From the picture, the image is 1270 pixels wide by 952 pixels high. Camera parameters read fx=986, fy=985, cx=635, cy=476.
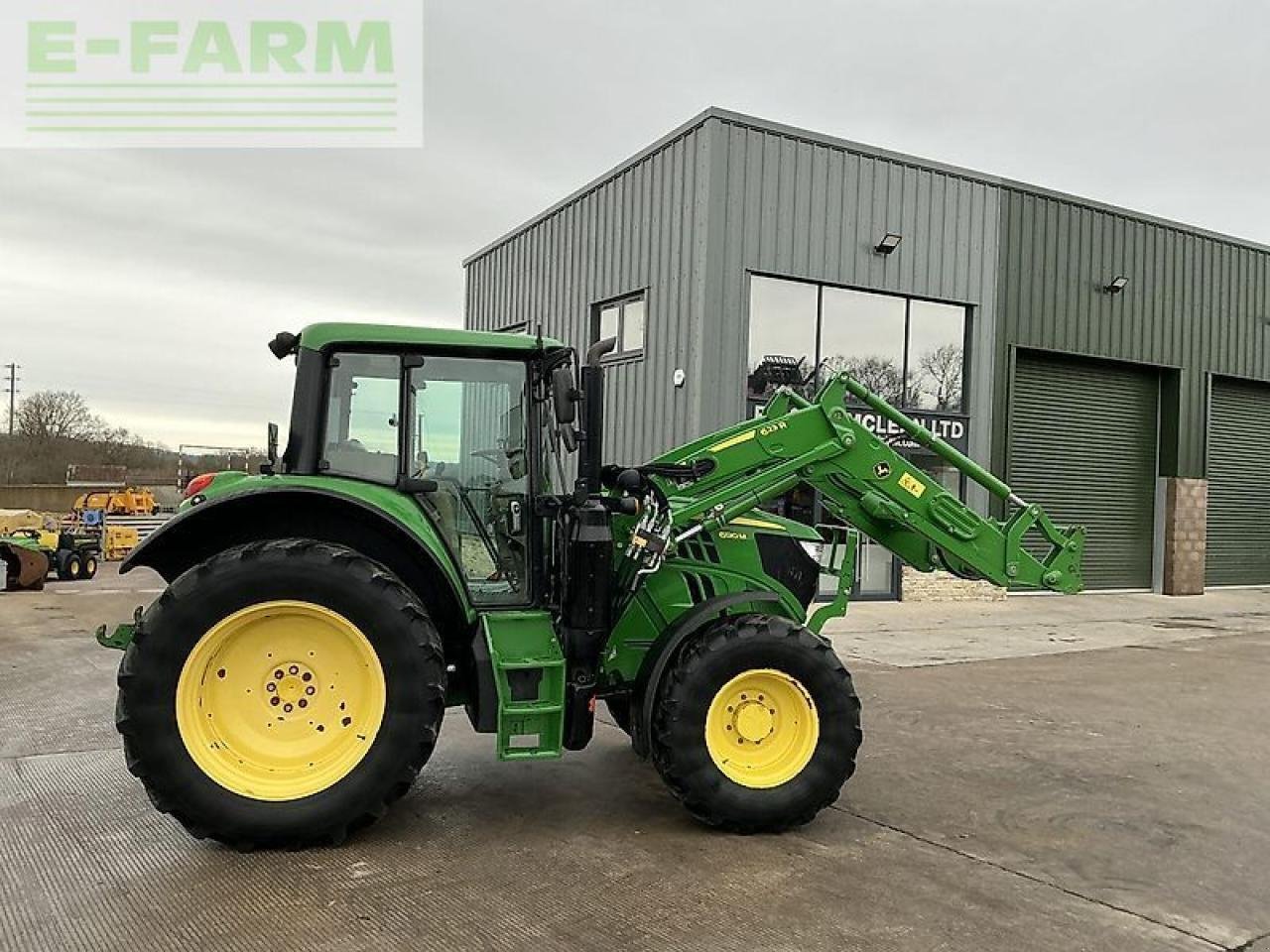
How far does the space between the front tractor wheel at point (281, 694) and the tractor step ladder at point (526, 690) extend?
0.30 m

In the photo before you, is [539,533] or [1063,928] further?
[539,533]

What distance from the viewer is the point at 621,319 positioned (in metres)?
14.6

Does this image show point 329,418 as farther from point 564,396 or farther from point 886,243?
point 886,243

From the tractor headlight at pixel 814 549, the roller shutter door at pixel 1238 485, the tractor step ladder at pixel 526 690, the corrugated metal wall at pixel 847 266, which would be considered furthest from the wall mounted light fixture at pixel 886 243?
the tractor step ladder at pixel 526 690

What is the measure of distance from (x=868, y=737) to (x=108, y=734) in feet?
16.9

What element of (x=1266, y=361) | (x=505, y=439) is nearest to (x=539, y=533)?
(x=505, y=439)

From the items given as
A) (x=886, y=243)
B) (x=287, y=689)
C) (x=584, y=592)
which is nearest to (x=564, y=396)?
(x=584, y=592)

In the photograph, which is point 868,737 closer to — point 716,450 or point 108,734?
point 716,450

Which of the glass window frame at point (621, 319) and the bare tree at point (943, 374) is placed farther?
the bare tree at point (943, 374)

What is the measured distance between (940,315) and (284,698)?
505 inches

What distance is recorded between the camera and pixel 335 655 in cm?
456

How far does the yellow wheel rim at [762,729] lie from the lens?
487 centimetres

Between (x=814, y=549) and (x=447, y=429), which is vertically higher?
(x=447, y=429)

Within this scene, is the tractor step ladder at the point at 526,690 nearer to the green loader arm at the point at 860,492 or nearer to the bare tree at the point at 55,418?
the green loader arm at the point at 860,492
